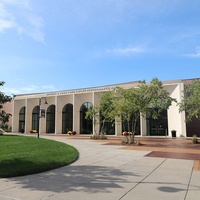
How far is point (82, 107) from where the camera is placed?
41.7m

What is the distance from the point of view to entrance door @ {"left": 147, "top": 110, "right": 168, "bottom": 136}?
1337 inches

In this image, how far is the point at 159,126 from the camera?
34.4 meters

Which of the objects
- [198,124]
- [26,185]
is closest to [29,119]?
[198,124]

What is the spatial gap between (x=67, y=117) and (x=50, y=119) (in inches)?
184

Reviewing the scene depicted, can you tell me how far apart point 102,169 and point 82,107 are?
3336 centimetres

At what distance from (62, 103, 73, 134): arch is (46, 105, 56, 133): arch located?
330cm

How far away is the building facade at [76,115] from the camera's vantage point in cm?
3228

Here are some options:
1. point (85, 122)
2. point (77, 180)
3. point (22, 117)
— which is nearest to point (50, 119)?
point (22, 117)

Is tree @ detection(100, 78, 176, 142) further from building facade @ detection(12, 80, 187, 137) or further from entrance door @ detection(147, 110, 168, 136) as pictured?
entrance door @ detection(147, 110, 168, 136)

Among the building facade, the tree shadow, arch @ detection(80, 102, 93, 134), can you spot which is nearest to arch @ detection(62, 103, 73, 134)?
the building facade

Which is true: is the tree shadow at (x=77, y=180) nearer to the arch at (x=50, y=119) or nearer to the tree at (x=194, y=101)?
the tree at (x=194, y=101)

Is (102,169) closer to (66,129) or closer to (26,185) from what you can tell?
(26,185)

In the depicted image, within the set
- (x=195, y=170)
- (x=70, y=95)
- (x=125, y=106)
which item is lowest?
(x=195, y=170)

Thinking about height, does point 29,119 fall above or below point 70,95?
below
